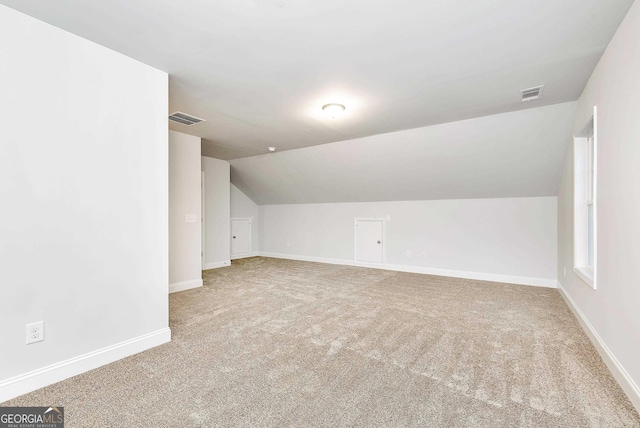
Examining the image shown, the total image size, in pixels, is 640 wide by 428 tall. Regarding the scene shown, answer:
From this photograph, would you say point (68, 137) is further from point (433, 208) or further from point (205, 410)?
point (433, 208)

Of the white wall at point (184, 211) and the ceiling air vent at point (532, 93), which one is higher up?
the ceiling air vent at point (532, 93)

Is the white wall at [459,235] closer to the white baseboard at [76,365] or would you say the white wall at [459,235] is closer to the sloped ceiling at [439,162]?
the sloped ceiling at [439,162]

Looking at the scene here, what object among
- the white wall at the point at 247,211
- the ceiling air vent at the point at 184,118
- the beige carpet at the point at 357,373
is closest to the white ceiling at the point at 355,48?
the ceiling air vent at the point at 184,118

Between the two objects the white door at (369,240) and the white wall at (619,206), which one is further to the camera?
the white door at (369,240)

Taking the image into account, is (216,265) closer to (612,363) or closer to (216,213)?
(216,213)

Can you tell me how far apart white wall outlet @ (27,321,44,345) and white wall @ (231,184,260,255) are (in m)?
A: 5.63

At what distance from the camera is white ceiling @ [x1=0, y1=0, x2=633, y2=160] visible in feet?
6.14

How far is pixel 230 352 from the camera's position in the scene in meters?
2.49

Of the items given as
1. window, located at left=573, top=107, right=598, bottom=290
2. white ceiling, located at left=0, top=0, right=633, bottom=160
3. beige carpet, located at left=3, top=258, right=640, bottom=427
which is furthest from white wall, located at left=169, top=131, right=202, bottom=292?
window, located at left=573, top=107, right=598, bottom=290

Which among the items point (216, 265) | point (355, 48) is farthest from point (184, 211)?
point (355, 48)

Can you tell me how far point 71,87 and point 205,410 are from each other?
2432 mm

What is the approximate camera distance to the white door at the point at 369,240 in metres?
6.38

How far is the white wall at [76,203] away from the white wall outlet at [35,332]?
0.09 feet

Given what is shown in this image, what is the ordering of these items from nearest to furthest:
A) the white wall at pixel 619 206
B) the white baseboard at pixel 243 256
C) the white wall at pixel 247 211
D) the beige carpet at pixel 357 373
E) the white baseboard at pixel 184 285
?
the beige carpet at pixel 357 373, the white wall at pixel 619 206, the white baseboard at pixel 184 285, the white baseboard at pixel 243 256, the white wall at pixel 247 211
